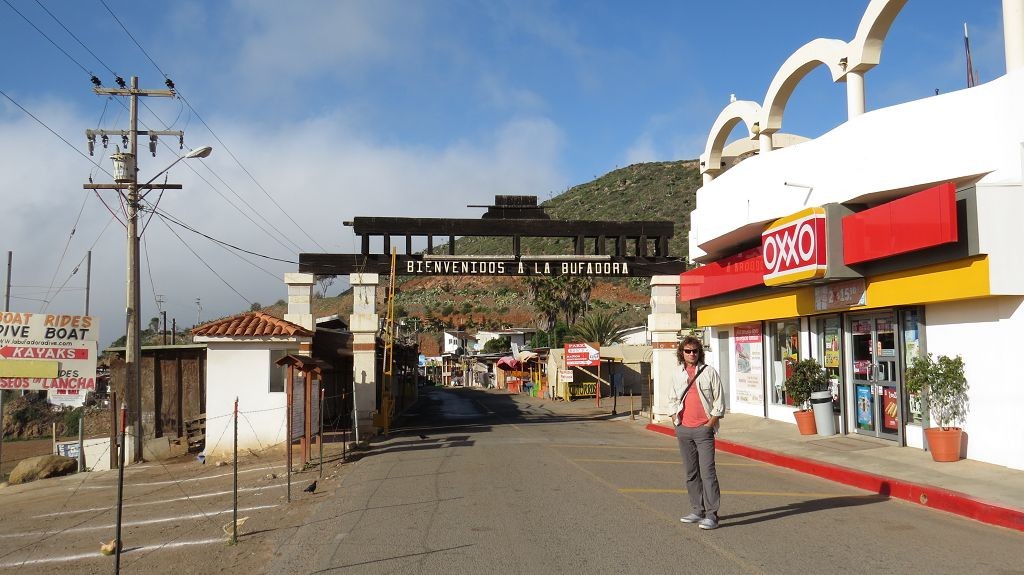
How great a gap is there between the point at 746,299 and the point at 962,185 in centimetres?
863

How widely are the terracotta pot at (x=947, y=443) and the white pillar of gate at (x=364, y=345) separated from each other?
14.5 meters

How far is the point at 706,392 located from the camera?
8.40m

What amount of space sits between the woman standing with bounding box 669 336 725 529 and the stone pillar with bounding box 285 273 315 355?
15.3 metres

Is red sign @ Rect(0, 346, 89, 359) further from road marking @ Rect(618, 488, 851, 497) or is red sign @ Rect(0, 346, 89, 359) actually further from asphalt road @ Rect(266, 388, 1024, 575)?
road marking @ Rect(618, 488, 851, 497)

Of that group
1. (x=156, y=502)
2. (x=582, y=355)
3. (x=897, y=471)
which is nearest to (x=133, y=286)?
(x=156, y=502)

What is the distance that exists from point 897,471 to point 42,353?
61.9 feet

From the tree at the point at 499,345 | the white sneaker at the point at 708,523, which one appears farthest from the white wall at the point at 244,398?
the tree at the point at 499,345

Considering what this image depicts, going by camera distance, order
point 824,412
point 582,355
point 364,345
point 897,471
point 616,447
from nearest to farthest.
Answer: point 897,471 < point 824,412 < point 616,447 < point 364,345 < point 582,355

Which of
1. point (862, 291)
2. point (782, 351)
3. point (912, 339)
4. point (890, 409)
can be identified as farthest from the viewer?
point (782, 351)

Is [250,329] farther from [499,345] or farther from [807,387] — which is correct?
[499,345]

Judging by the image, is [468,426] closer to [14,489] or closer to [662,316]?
[662,316]

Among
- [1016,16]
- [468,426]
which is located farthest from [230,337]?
[1016,16]

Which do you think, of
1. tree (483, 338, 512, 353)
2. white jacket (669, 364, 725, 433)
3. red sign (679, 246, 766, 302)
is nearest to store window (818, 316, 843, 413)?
red sign (679, 246, 766, 302)

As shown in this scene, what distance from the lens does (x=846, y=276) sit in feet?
50.6
